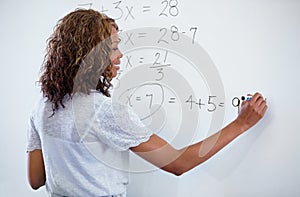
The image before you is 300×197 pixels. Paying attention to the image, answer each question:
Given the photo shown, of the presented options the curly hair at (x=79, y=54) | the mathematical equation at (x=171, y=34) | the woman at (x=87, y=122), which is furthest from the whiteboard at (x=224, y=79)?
the curly hair at (x=79, y=54)

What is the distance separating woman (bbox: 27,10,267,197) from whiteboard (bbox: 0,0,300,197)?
0.14 meters

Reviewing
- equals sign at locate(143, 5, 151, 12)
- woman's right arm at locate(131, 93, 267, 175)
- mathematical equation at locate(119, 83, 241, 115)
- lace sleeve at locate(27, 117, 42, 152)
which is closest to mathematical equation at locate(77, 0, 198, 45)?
equals sign at locate(143, 5, 151, 12)

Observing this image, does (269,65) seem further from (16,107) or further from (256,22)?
(16,107)

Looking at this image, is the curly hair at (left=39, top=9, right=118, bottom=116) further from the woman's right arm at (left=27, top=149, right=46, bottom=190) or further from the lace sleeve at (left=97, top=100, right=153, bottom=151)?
the woman's right arm at (left=27, top=149, right=46, bottom=190)

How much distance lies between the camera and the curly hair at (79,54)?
38.6 inches

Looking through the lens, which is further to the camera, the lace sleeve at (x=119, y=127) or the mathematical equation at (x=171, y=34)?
the mathematical equation at (x=171, y=34)

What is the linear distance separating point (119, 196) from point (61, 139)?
0.75ft

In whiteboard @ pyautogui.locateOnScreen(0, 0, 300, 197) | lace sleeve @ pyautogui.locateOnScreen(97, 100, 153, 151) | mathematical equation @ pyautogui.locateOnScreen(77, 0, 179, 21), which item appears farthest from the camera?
mathematical equation @ pyautogui.locateOnScreen(77, 0, 179, 21)

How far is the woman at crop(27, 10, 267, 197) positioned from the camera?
0.97m

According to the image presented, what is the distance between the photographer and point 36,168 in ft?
→ 3.78

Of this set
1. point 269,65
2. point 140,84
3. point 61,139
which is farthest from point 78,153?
point 269,65

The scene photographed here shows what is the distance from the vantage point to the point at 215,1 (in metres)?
1.13

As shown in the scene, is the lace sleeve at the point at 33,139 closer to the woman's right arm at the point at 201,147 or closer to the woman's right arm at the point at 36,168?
the woman's right arm at the point at 36,168

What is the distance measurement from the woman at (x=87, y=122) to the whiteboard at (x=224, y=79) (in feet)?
0.46
